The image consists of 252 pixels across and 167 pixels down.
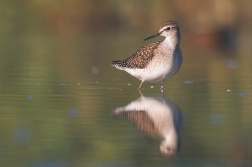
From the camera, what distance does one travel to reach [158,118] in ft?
28.4

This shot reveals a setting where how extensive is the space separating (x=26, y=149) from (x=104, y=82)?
6.02 meters

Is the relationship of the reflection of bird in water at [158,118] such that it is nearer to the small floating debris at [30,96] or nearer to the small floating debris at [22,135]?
the small floating debris at [22,135]

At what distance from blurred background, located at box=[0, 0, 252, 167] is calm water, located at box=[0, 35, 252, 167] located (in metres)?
0.01

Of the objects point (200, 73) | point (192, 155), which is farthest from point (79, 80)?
point (192, 155)

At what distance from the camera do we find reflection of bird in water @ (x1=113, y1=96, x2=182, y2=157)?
7.26m

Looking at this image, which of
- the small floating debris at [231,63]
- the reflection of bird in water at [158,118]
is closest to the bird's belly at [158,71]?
the reflection of bird in water at [158,118]

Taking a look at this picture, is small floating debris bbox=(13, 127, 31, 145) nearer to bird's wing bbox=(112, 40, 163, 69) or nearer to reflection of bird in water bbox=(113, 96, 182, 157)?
reflection of bird in water bbox=(113, 96, 182, 157)

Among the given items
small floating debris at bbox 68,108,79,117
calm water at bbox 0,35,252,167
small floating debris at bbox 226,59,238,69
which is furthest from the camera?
small floating debris at bbox 226,59,238,69

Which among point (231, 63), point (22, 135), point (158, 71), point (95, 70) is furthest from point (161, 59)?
point (231, 63)

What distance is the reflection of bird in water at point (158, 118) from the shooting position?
726 cm

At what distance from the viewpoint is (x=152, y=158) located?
6.53 meters

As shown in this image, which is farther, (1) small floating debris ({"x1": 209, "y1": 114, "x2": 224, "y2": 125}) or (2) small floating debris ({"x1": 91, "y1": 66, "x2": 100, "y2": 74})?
(2) small floating debris ({"x1": 91, "y1": 66, "x2": 100, "y2": 74})

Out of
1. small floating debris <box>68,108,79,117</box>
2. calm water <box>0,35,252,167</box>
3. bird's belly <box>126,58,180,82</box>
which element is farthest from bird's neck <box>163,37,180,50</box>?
small floating debris <box>68,108,79,117</box>

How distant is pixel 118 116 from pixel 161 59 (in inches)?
111
